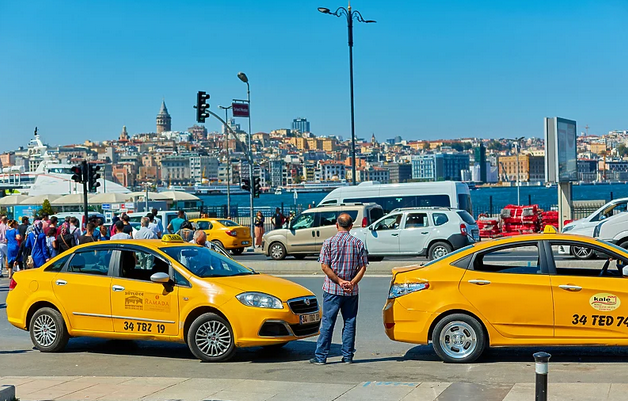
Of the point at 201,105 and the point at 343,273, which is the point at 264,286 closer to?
the point at 343,273

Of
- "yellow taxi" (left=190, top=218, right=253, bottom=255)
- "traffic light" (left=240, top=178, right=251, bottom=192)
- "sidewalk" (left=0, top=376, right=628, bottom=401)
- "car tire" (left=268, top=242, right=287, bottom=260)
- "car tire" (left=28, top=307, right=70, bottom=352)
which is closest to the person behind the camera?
"sidewalk" (left=0, top=376, right=628, bottom=401)

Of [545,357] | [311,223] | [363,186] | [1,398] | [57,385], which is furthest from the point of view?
[363,186]

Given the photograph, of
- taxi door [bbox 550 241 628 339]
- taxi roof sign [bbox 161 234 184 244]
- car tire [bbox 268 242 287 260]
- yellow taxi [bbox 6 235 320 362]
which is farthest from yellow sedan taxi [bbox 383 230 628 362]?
car tire [bbox 268 242 287 260]

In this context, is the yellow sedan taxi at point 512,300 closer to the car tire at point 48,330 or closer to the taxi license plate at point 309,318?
the taxi license plate at point 309,318

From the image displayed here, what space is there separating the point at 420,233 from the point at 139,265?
1365cm

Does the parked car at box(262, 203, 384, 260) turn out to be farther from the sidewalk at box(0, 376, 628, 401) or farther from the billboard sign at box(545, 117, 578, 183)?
the sidewalk at box(0, 376, 628, 401)

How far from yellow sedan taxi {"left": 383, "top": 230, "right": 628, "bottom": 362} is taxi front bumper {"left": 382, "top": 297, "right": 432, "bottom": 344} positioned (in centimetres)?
1

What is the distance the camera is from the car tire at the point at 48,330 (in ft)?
36.0

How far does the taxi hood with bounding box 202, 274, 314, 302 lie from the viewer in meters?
10.0

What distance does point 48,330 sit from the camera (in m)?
11.1

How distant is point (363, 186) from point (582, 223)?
38.5ft

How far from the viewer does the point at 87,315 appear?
10.7 m

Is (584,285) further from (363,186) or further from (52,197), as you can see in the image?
(52,197)

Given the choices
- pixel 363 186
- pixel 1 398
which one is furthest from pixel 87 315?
pixel 363 186
